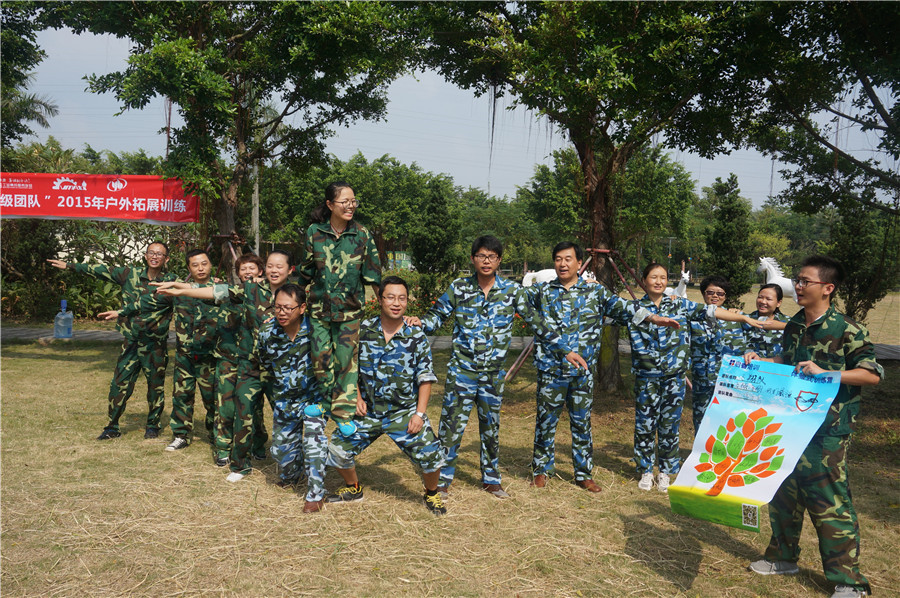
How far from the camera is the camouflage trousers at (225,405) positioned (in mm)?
5246

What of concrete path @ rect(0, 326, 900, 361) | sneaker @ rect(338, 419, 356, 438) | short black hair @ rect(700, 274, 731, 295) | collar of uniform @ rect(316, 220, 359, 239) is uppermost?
collar of uniform @ rect(316, 220, 359, 239)

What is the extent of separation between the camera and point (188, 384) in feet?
19.0

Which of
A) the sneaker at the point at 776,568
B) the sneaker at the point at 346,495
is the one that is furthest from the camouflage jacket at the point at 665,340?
the sneaker at the point at 346,495

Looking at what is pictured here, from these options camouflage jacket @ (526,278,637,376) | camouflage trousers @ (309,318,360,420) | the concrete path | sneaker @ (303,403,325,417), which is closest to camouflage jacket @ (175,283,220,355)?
camouflage trousers @ (309,318,360,420)

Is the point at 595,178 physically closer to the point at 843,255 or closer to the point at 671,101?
the point at 671,101

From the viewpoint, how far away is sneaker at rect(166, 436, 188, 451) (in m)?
5.80

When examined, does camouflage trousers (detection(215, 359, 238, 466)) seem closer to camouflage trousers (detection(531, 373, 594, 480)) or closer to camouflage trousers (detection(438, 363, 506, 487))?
camouflage trousers (detection(438, 363, 506, 487))

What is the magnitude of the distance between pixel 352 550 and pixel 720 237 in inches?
708

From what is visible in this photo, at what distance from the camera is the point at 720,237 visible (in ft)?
62.1

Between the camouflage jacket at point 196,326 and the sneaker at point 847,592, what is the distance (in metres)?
5.00

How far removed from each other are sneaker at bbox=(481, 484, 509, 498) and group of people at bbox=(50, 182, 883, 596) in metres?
0.01

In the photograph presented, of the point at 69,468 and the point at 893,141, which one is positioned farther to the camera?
the point at 893,141

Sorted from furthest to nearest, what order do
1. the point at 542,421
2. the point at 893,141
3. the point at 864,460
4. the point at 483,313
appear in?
the point at 893,141 → the point at 864,460 → the point at 542,421 → the point at 483,313

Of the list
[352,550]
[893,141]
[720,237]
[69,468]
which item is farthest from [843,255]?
[69,468]
